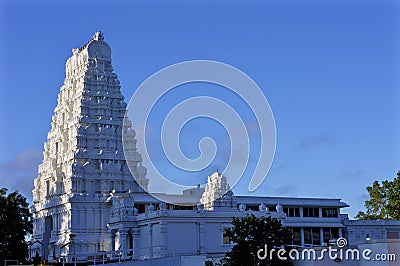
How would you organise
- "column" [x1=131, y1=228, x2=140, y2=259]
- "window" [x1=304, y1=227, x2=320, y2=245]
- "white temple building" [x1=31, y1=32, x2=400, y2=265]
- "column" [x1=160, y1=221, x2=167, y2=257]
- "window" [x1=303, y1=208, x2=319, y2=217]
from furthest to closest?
1. "window" [x1=303, y1=208, x2=319, y2=217]
2. "window" [x1=304, y1=227, x2=320, y2=245]
3. "white temple building" [x1=31, y1=32, x2=400, y2=265]
4. "column" [x1=131, y1=228, x2=140, y2=259]
5. "column" [x1=160, y1=221, x2=167, y2=257]

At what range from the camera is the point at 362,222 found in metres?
86.4

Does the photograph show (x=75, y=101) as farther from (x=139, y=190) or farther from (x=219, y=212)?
(x=219, y=212)

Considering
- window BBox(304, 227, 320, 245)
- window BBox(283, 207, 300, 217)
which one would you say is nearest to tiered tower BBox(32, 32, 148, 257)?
window BBox(283, 207, 300, 217)

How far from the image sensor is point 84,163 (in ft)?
283

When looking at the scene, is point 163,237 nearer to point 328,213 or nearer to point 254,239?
point 254,239

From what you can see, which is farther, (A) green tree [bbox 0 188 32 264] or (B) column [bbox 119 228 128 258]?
(A) green tree [bbox 0 188 32 264]

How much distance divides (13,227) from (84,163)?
46.3 feet

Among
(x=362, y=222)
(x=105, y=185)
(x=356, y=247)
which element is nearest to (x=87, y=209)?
(x=105, y=185)

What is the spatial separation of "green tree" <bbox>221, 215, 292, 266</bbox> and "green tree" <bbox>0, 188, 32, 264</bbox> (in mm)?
39041

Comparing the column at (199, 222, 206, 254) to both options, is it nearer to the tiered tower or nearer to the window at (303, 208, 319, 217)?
the tiered tower

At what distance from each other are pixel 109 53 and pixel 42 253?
92.4 ft

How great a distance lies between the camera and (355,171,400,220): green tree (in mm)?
88750
